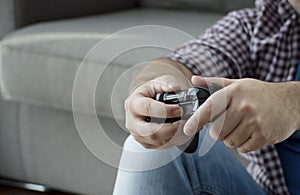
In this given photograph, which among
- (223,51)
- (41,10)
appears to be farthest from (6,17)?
(223,51)

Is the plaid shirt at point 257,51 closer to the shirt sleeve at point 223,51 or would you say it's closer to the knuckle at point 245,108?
the shirt sleeve at point 223,51

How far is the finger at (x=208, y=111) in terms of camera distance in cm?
66

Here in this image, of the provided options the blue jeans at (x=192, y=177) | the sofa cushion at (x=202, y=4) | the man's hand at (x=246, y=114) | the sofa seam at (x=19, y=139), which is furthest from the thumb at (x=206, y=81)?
the sofa cushion at (x=202, y=4)

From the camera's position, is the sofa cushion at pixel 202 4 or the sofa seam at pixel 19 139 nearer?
the sofa seam at pixel 19 139

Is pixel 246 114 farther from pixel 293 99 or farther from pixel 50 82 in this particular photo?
pixel 50 82

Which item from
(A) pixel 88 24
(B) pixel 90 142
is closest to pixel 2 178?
(A) pixel 88 24

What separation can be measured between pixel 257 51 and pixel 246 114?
1.26 ft

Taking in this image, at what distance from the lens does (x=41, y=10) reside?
165 cm

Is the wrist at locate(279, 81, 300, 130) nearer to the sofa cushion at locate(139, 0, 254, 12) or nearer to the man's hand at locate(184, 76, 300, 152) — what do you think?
the man's hand at locate(184, 76, 300, 152)

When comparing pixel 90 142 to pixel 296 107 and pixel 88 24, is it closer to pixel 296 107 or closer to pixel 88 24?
pixel 296 107

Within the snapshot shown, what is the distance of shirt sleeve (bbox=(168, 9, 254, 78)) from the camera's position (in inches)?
40.1

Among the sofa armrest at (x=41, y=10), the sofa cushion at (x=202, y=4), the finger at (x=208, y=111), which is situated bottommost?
the sofa cushion at (x=202, y=4)

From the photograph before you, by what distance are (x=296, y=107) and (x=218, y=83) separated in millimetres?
103

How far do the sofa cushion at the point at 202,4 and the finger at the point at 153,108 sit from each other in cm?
105
